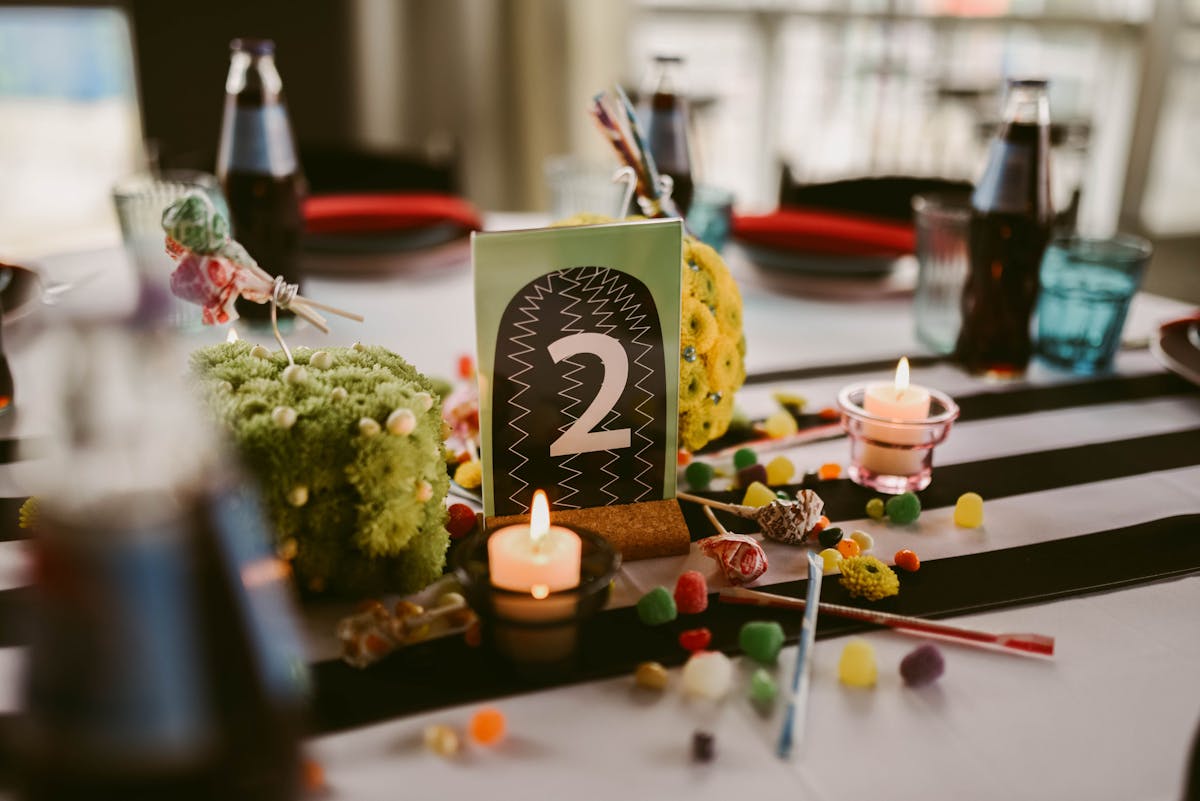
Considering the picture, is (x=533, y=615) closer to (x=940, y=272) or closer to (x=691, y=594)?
(x=691, y=594)

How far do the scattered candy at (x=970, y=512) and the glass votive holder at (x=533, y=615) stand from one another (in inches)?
14.7

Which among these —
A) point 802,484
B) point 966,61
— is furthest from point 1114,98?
point 802,484

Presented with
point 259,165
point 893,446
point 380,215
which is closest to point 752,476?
point 893,446

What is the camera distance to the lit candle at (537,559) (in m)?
0.62

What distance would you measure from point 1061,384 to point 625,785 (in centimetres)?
91

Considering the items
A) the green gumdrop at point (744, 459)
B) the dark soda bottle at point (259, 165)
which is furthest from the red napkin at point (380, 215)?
the green gumdrop at point (744, 459)

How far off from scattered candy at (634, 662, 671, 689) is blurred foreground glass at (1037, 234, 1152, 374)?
0.83 m

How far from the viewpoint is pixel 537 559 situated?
62 centimetres

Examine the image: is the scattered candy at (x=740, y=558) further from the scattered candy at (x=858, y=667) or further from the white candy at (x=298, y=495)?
the white candy at (x=298, y=495)

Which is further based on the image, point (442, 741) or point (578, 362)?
point (578, 362)

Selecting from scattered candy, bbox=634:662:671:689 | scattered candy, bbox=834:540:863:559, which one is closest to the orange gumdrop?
scattered candy, bbox=834:540:863:559

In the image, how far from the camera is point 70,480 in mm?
362

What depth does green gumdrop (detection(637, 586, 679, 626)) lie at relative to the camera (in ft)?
2.25

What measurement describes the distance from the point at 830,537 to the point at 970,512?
0.14 m
